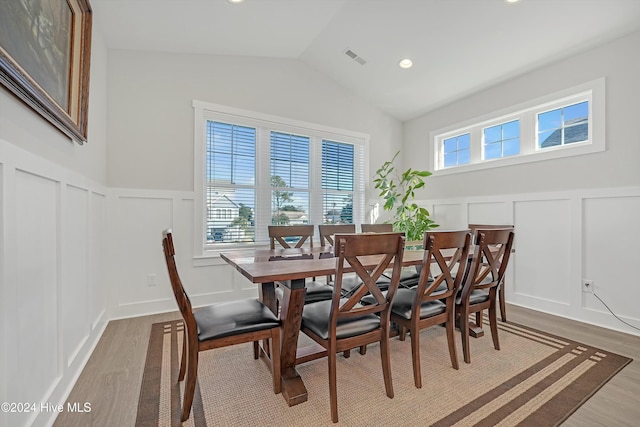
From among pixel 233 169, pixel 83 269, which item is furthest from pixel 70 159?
pixel 233 169

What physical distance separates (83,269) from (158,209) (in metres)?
1.09

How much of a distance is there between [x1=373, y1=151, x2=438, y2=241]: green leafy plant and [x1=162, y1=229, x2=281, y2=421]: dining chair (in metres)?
2.70

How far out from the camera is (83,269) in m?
2.09

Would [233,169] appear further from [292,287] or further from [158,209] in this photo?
[292,287]

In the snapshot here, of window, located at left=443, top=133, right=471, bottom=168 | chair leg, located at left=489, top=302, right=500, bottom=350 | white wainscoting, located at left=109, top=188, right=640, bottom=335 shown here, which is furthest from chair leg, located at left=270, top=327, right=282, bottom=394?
window, located at left=443, top=133, right=471, bottom=168

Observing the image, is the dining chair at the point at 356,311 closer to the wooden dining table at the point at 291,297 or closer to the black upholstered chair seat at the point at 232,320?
the wooden dining table at the point at 291,297

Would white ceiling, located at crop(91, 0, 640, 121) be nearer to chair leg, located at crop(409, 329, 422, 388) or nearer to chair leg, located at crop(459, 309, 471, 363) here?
chair leg, located at crop(459, 309, 471, 363)

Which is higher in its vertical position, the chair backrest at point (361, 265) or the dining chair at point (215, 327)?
the chair backrest at point (361, 265)

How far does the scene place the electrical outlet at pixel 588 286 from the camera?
287 cm

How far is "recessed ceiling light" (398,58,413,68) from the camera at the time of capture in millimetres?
3488

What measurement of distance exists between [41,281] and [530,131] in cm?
450

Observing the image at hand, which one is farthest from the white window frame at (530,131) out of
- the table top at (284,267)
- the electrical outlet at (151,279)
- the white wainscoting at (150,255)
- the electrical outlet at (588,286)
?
the electrical outlet at (151,279)

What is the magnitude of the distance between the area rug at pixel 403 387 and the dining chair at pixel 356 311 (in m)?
0.17

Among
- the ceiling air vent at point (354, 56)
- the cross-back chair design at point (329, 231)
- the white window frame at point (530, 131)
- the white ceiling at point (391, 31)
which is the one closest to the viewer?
the white ceiling at point (391, 31)
